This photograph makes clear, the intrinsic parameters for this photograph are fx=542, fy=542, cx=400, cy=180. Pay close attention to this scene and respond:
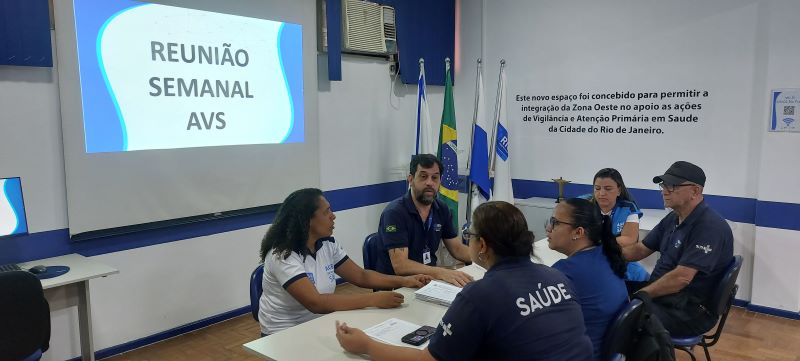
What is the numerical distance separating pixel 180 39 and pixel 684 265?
10.5ft

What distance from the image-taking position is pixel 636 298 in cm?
192

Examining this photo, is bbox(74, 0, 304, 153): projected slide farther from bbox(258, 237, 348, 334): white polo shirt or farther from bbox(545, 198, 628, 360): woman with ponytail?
bbox(545, 198, 628, 360): woman with ponytail

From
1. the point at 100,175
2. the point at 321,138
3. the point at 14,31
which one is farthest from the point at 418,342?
the point at 321,138

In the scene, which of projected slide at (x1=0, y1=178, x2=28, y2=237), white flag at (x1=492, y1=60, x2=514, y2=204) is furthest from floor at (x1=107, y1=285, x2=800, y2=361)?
white flag at (x1=492, y1=60, x2=514, y2=204)

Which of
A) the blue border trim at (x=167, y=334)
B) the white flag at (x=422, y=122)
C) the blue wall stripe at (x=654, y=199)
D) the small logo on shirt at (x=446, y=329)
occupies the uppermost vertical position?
the white flag at (x=422, y=122)

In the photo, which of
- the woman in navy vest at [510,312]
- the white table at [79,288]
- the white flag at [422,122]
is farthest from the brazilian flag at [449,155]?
the woman in navy vest at [510,312]

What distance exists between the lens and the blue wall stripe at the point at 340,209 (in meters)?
3.02

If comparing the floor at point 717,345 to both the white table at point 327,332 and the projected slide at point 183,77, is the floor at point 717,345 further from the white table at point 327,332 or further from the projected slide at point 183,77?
the white table at point 327,332

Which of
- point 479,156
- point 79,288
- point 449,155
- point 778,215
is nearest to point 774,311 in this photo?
point 778,215

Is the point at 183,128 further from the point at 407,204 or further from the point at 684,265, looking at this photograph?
the point at 684,265

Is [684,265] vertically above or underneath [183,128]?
underneath

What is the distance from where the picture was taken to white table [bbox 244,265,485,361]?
1.76 m

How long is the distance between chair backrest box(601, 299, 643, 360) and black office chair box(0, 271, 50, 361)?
2.25 metres

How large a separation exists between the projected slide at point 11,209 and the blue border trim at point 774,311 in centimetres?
479
